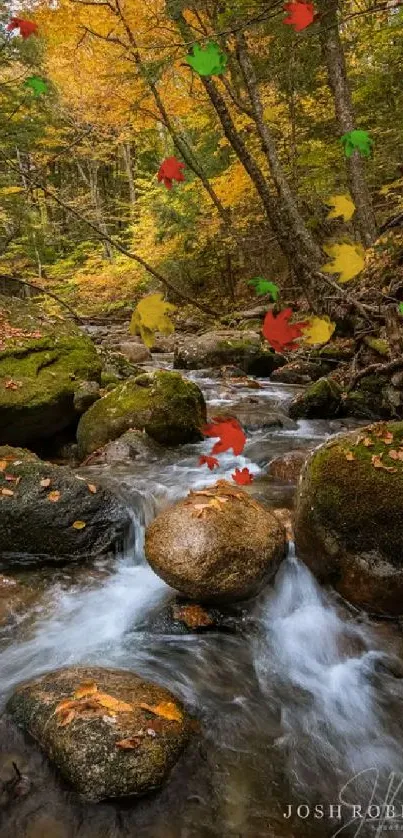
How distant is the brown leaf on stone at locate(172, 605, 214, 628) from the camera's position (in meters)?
4.26

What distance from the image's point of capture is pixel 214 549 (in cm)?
416

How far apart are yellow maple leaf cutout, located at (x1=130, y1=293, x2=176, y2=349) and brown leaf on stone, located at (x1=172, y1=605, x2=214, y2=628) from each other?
3.22 metres

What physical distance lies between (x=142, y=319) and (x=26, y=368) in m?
6.63

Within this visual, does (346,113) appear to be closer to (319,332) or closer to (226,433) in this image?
(226,433)

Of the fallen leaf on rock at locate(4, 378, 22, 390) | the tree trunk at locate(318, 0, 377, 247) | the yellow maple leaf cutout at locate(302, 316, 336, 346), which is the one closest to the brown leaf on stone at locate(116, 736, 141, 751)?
the yellow maple leaf cutout at locate(302, 316, 336, 346)

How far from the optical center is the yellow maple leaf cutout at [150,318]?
1564mm

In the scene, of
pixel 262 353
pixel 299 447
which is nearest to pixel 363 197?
pixel 262 353

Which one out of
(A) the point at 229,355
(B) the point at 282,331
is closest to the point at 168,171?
(B) the point at 282,331

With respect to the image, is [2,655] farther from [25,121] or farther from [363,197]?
[25,121]

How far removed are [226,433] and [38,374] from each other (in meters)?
3.09

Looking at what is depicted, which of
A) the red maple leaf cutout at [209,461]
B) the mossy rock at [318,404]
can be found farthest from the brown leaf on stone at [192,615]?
the mossy rock at [318,404]

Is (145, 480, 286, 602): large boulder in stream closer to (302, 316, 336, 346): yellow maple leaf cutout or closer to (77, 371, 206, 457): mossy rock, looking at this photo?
(302, 316, 336, 346): yellow maple leaf cutout

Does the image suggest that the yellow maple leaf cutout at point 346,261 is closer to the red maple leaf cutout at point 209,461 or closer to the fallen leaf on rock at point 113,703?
the fallen leaf on rock at point 113,703

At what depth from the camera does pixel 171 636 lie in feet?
13.9
